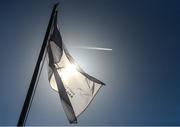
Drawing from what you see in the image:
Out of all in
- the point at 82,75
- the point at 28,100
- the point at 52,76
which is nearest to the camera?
the point at 28,100

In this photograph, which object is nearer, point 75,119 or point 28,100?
point 28,100

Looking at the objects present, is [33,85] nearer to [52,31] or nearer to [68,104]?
[68,104]

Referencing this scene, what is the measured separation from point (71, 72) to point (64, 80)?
284 mm

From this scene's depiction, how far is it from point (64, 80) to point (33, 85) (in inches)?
37.6

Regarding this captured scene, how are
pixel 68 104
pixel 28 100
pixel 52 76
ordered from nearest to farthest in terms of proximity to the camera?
pixel 28 100
pixel 68 104
pixel 52 76

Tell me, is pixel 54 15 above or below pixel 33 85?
above

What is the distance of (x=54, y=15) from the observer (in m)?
4.82

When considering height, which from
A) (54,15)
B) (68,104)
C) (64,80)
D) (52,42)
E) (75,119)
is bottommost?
(75,119)

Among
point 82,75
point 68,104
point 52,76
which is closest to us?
point 68,104

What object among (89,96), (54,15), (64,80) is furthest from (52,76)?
(54,15)

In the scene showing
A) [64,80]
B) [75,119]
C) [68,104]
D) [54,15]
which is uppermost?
[54,15]

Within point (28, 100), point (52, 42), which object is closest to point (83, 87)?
point (52, 42)

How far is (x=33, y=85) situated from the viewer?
3908 millimetres

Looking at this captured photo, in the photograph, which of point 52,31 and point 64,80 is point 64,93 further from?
point 52,31
